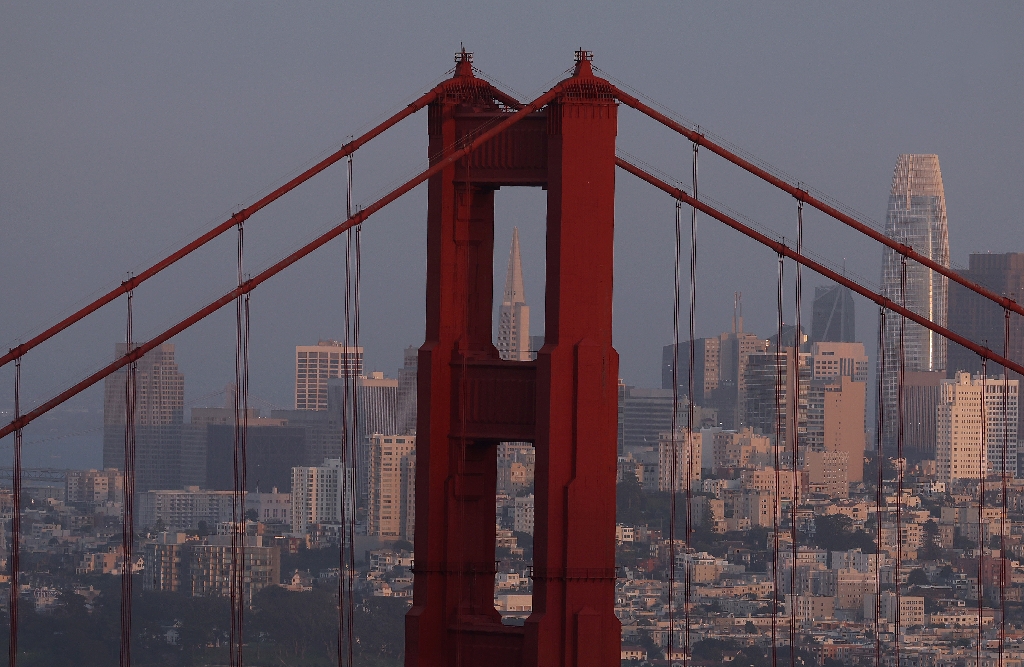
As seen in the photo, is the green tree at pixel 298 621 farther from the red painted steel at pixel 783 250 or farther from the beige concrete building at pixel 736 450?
the red painted steel at pixel 783 250

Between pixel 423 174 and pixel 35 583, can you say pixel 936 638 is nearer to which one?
pixel 35 583

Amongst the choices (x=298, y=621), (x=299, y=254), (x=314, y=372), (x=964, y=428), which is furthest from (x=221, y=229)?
(x=964, y=428)

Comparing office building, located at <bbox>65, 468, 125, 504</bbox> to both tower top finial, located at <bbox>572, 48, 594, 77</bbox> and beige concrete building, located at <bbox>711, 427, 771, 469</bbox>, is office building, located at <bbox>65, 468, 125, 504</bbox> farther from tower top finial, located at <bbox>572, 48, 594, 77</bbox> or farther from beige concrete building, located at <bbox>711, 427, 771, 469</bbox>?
tower top finial, located at <bbox>572, 48, 594, 77</bbox>

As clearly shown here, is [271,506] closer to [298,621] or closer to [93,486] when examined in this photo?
[93,486]

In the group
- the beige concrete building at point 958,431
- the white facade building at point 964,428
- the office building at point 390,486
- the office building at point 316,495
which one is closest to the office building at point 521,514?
the office building at point 390,486

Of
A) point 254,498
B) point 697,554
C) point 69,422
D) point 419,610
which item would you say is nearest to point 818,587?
point 697,554

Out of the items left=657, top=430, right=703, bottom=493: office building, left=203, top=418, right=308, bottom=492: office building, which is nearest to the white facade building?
left=657, top=430, right=703, bottom=493: office building

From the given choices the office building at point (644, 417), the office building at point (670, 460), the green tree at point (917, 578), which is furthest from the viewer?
the office building at point (644, 417)
